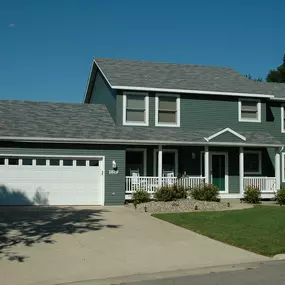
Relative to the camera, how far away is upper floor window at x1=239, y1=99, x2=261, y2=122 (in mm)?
23219

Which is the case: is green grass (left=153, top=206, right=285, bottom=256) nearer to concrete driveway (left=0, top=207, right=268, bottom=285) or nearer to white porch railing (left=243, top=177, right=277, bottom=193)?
concrete driveway (left=0, top=207, right=268, bottom=285)

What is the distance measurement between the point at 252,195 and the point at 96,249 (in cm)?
1246

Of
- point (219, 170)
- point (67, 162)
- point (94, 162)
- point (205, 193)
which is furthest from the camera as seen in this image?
point (219, 170)

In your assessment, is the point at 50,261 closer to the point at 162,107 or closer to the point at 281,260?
the point at 281,260

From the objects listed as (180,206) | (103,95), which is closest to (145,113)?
(103,95)

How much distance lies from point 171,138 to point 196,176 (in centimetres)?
257

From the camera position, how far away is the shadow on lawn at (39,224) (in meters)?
10.5

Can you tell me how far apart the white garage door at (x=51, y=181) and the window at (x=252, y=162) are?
26.9 ft

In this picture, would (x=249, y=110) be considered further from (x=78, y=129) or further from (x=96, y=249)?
(x=96, y=249)

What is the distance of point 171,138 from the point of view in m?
20.8

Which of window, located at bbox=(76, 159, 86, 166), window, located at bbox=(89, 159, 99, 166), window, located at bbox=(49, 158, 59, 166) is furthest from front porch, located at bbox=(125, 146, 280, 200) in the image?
window, located at bbox=(49, 158, 59, 166)

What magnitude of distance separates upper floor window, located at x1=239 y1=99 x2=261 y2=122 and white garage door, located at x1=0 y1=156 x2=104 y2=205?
8.39 m

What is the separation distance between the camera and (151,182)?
20.4 metres

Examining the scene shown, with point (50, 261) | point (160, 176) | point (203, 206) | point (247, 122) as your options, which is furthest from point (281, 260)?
point (247, 122)
